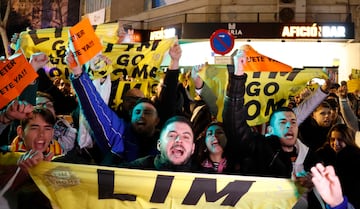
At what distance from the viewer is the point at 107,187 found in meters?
3.13

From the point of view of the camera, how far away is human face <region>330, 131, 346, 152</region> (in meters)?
4.75

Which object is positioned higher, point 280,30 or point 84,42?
point 280,30

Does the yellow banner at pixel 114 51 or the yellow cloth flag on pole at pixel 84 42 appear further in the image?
the yellow banner at pixel 114 51

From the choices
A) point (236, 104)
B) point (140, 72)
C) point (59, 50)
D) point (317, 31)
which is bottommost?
point (236, 104)

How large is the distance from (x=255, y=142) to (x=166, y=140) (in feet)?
3.89

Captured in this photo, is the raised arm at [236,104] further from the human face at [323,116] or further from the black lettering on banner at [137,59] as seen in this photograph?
the human face at [323,116]

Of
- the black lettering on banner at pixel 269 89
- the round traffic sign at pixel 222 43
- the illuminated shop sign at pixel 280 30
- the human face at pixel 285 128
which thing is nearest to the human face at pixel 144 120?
the human face at pixel 285 128

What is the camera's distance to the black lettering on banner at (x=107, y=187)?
123 inches

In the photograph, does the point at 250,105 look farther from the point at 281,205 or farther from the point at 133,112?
the point at 281,205

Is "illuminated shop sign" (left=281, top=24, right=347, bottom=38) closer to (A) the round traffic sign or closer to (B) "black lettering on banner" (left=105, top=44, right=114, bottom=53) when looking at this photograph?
(A) the round traffic sign

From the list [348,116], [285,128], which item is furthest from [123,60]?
[348,116]

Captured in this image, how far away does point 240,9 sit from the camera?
746 inches

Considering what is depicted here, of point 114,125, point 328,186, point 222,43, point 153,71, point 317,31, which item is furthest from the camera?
point 317,31

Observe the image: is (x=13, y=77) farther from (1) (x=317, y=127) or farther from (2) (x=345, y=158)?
(1) (x=317, y=127)
